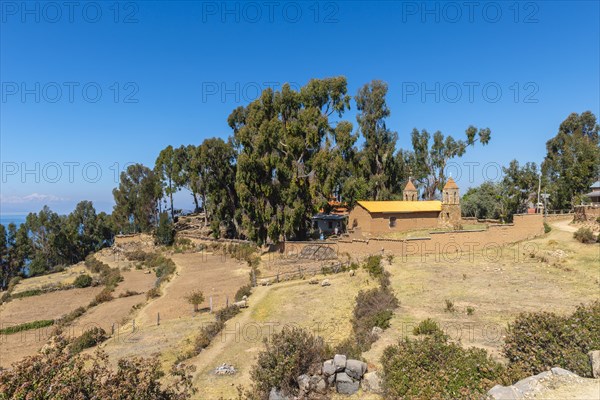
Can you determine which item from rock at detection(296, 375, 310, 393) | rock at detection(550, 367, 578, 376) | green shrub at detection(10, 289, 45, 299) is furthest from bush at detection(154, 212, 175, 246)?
rock at detection(550, 367, 578, 376)

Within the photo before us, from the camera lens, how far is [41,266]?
49719 mm

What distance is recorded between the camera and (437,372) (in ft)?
29.5

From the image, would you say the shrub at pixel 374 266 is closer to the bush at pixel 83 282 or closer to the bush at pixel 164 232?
the bush at pixel 83 282

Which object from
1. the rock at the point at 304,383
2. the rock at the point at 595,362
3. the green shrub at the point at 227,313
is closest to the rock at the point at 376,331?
the rock at the point at 304,383

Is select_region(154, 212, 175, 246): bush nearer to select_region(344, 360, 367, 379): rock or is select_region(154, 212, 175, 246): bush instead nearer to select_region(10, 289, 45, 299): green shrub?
select_region(10, 289, 45, 299): green shrub

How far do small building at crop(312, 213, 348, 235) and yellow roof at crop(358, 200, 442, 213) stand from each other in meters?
8.40

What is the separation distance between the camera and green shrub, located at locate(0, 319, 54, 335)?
902 inches

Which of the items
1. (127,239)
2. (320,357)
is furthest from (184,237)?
(320,357)

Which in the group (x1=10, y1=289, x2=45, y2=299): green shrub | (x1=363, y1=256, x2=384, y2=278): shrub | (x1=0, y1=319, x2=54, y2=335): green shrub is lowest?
(x1=10, y1=289, x2=45, y2=299): green shrub

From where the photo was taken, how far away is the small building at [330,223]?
148 feet

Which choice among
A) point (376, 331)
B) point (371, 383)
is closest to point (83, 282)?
point (376, 331)

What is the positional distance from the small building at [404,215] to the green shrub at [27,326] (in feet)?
88.8

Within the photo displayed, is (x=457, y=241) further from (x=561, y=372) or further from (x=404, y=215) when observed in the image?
(x=561, y=372)

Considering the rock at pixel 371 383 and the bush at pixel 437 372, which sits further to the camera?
the rock at pixel 371 383
